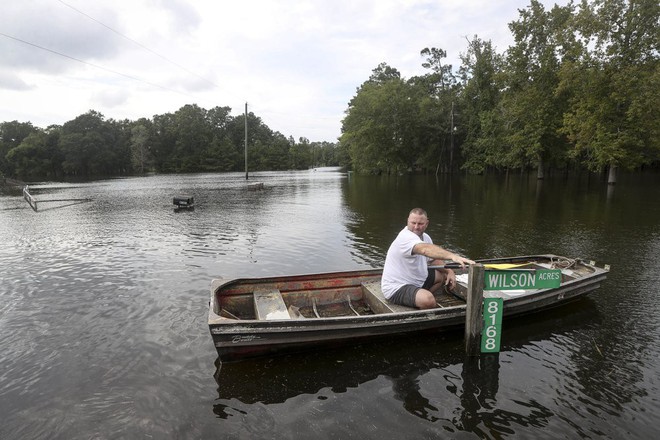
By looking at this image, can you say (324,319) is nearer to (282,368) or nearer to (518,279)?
(282,368)

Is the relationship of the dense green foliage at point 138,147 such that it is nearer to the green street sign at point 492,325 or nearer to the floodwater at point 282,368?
the floodwater at point 282,368

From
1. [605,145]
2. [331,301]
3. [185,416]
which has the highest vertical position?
[605,145]

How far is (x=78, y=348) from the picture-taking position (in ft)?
23.0

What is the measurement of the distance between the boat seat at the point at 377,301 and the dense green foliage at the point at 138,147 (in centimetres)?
11293

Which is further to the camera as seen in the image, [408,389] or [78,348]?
[78,348]

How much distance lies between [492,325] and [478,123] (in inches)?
2544

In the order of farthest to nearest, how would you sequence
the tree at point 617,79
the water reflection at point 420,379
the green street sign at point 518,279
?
1. the tree at point 617,79
2. the green street sign at point 518,279
3. the water reflection at point 420,379

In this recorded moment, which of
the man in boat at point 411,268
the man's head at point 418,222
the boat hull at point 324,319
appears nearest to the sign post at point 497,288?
the boat hull at point 324,319

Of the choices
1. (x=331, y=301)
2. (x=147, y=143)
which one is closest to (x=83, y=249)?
(x=331, y=301)

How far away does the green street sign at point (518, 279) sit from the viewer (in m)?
6.31

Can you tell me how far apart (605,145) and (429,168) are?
133 feet

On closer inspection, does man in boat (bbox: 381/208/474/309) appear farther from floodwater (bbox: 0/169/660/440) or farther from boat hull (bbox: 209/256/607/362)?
floodwater (bbox: 0/169/660/440)

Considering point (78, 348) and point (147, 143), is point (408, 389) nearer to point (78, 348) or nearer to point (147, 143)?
point (78, 348)

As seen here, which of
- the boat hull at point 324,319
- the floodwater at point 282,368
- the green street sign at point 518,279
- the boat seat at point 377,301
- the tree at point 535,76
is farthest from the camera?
the tree at point 535,76
